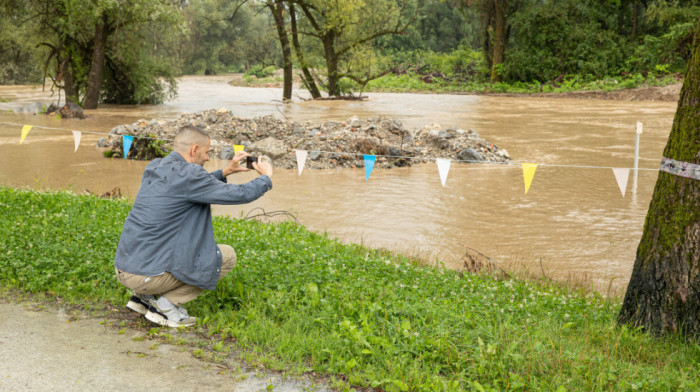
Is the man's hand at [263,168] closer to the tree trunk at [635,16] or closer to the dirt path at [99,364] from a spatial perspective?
the dirt path at [99,364]

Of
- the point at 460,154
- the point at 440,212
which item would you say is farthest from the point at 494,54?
the point at 440,212

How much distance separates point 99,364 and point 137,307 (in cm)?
86

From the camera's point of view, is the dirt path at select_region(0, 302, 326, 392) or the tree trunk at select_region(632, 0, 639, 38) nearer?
the dirt path at select_region(0, 302, 326, 392)

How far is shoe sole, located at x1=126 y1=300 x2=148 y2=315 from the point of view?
5074mm

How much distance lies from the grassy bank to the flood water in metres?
2.27

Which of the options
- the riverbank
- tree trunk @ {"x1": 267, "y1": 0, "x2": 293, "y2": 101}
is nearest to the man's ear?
tree trunk @ {"x1": 267, "y1": 0, "x2": 293, "y2": 101}

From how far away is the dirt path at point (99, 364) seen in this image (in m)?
3.99

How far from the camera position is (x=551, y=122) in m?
27.2

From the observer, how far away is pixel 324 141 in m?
18.4

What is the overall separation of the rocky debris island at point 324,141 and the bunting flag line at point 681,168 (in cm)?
1206

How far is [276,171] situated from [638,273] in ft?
42.7

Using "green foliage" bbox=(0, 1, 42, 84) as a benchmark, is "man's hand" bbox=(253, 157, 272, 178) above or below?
below

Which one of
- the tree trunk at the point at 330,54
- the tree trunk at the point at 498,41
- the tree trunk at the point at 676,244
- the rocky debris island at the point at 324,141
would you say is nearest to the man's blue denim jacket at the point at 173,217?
the tree trunk at the point at 676,244

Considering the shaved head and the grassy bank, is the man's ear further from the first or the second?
the grassy bank
